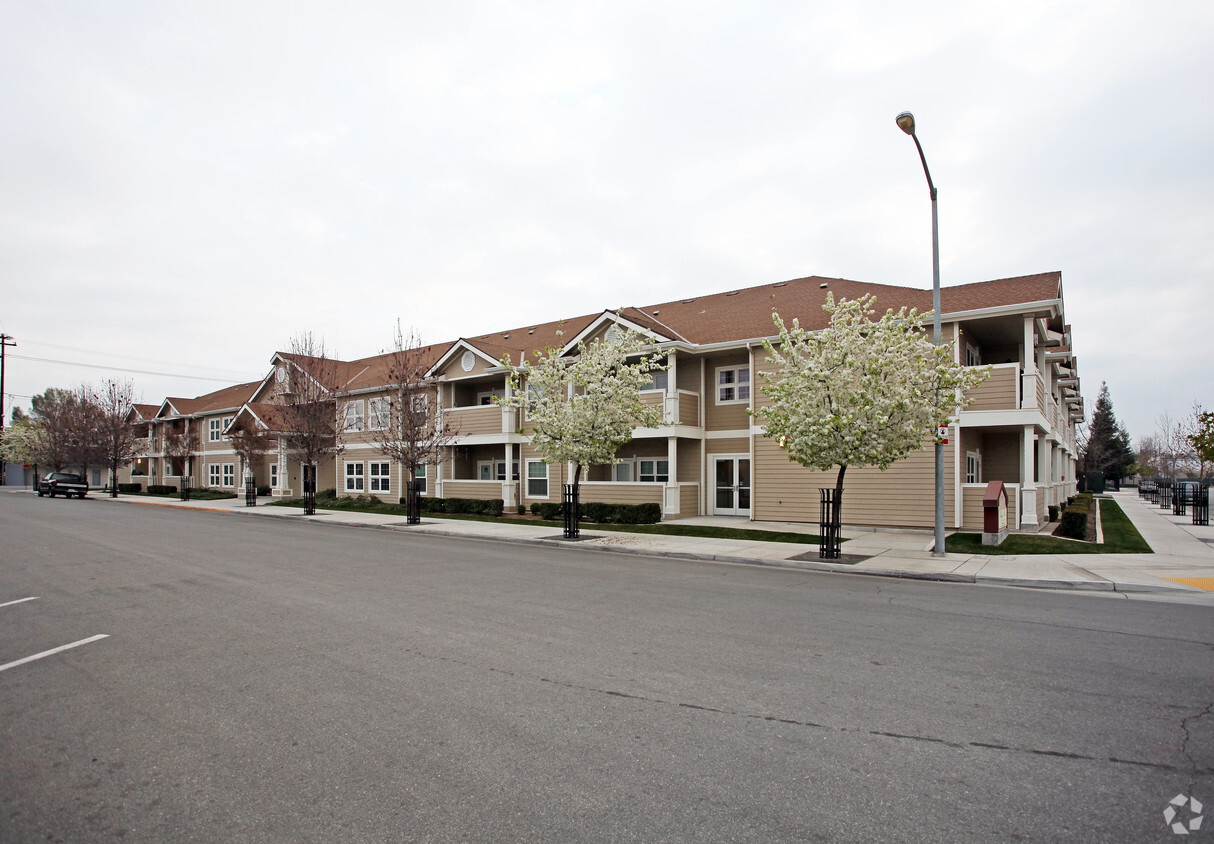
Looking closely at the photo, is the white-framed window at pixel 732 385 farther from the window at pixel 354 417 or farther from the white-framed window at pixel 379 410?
the window at pixel 354 417

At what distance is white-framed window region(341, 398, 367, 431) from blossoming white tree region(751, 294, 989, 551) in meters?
27.0

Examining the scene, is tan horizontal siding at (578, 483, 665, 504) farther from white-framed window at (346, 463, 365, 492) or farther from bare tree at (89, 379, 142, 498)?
bare tree at (89, 379, 142, 498)

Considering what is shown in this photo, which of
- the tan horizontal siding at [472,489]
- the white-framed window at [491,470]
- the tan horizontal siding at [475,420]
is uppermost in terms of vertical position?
the tan horizontal siding at [475,420]

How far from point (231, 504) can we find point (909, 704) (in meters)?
38.2

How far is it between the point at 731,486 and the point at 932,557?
10095 mm

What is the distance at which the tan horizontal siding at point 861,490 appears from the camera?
789 inches

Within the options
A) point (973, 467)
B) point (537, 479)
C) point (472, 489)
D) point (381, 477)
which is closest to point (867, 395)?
point (973, 467)

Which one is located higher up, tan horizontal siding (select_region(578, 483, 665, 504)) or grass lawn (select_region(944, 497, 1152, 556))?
tan horizontal siding (select_region(578, 483, 665, 504))

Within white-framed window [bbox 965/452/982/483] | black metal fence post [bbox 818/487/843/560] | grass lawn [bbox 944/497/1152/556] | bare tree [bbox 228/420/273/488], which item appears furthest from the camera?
bare tree [bbox 228/420/273/488]

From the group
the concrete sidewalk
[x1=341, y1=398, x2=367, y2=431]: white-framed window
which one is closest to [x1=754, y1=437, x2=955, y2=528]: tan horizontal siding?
the concrete sidewalk

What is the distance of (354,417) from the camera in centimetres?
3703

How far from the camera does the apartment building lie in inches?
778

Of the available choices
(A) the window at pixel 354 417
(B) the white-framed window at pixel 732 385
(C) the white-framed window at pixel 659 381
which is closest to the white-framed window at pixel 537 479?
(C) the white-framed window at pixel 659 381

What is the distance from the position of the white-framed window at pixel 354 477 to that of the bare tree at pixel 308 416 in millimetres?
2874
